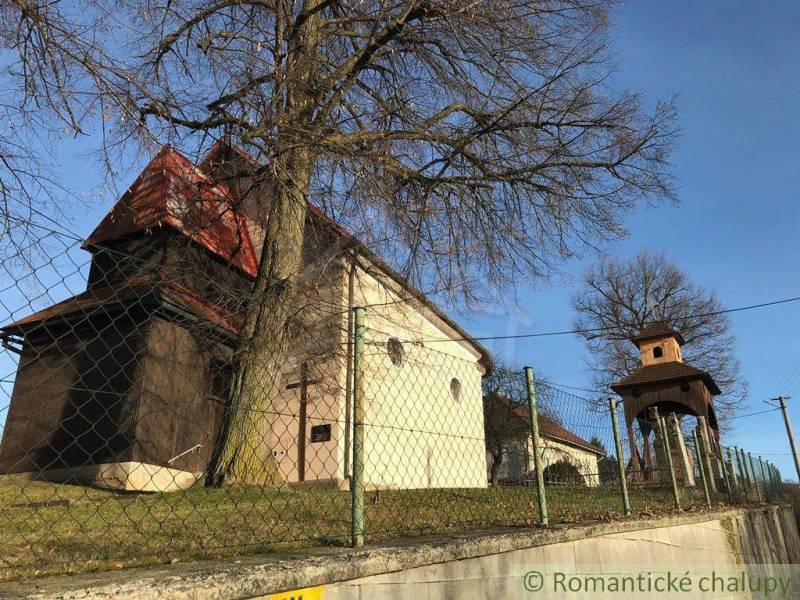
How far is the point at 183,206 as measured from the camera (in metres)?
11.0

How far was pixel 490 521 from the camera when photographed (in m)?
5.11

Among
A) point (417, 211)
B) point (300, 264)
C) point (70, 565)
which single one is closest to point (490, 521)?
point (70, 565)

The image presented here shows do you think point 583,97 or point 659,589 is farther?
point 583,97

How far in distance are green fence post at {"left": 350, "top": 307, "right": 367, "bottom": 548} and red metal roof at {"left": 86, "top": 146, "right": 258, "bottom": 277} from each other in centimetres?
438

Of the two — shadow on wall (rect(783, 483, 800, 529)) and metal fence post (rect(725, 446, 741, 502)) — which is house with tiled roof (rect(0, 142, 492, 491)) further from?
shadow on wall (rect(783, 483, 800, 529))

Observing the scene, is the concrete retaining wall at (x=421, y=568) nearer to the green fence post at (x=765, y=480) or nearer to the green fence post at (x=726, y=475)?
the green fence post at (x=726, y=475)

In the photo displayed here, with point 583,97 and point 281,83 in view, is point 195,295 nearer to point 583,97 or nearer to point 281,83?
point 281,83

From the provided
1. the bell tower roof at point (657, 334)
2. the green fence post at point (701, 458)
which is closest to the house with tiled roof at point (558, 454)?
the green fence post at point (701, 458)

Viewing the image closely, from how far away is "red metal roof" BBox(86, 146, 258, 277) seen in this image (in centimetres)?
837

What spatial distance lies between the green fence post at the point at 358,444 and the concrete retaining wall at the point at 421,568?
19cm

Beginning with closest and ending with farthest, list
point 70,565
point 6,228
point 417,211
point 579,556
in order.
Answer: point 70,565 < point 6,228 < point 579,556 < point 417,211

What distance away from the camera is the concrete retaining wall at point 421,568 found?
2324 mm

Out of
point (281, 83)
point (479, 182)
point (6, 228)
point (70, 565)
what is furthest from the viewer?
point (479, 182)

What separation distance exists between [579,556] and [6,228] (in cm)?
466
